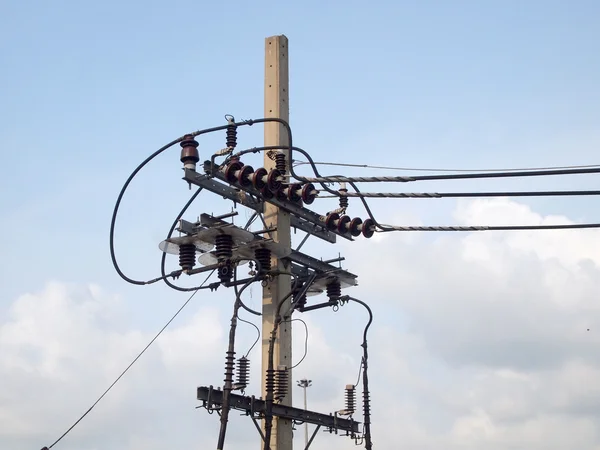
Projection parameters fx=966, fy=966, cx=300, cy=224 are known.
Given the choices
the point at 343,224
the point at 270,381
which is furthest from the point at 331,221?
the point at 270,381

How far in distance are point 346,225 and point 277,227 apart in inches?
63.0

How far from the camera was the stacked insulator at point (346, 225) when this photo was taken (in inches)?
738

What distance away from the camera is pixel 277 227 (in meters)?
18.0

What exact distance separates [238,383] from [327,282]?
3.86 metres

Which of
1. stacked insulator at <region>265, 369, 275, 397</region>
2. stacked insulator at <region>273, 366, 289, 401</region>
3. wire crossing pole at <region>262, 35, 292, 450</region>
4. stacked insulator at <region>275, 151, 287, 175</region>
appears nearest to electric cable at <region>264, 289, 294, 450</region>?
stacked insulator at <region>265, 369, 275, 397</region>

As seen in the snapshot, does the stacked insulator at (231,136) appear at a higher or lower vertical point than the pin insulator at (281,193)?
higher

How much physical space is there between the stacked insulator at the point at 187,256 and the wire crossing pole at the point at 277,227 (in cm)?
151

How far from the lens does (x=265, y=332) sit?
688 inches

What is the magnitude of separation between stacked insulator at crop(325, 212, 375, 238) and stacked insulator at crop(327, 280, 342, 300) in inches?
45.2

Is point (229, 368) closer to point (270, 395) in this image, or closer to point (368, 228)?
point (270, 395)

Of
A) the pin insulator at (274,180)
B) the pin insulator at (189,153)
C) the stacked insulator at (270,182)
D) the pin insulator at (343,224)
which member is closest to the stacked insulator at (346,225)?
the pin insulator at (343,224)

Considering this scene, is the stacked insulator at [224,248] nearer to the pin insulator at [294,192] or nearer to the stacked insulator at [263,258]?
the stacked insulator at [263,258]

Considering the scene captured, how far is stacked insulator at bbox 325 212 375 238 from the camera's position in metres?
18.7

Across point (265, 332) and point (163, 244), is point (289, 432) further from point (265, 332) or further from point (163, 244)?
point (163, 244)
